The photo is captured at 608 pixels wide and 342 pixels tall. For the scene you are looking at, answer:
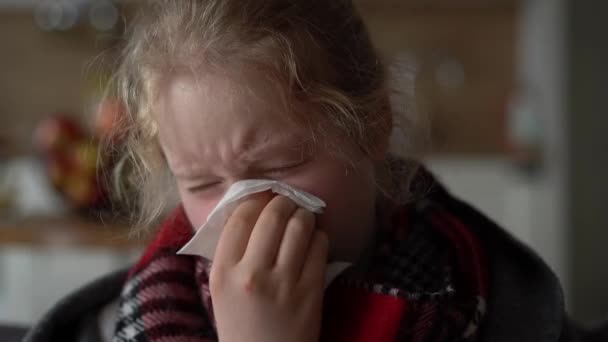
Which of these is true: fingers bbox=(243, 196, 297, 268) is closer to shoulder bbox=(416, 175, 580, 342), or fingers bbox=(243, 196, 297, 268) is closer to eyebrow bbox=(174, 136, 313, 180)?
eyebrow bbox=(174, 136, 313, 180)

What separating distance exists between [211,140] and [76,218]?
1546mm

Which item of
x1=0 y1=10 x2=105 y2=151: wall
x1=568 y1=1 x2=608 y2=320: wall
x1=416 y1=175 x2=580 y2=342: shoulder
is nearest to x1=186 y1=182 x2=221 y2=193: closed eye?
x1=416 y1=175 x2=580 y2=342: shoulder

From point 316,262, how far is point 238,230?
3.0 inches

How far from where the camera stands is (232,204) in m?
0.65

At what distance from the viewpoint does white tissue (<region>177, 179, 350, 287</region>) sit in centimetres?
64

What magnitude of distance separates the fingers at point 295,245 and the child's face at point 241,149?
0.12ft

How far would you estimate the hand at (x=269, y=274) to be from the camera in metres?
0.59

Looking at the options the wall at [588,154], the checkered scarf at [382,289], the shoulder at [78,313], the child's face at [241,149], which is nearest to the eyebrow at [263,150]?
the child's face at [241,149]

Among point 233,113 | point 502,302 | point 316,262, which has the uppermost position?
point 233,113

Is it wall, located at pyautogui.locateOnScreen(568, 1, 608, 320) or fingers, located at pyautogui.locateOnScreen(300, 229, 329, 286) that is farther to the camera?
wall, located at pyautogui.locateOnScreen(568, 1, 608, 320)

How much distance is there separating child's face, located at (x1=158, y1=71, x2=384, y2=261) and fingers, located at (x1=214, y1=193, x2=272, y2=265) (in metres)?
0.03

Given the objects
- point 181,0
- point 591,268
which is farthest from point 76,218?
point 591,268

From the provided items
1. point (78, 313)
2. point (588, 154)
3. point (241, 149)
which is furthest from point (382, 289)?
point (588, 154)

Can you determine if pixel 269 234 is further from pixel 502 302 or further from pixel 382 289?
pixel 502 302
